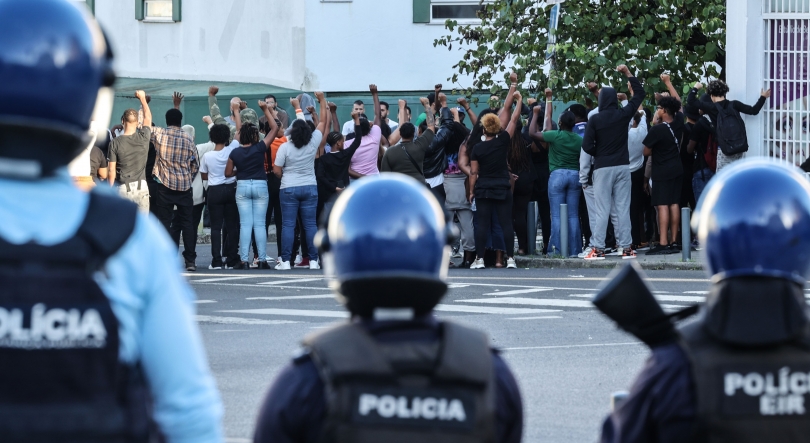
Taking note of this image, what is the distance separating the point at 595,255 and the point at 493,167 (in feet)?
5.81

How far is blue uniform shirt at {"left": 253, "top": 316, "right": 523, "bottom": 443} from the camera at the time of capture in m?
2.60

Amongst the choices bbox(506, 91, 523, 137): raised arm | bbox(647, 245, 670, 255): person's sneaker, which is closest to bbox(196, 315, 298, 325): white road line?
bbox(506, 91, 523, 137): raised arm

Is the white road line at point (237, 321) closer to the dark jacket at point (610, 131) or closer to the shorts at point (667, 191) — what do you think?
→ the dark jacket at point (610, 131)

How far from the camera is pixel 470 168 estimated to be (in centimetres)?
1638

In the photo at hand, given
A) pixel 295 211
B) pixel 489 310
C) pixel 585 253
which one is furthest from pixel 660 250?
pixel 489 310

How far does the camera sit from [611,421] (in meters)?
2.85

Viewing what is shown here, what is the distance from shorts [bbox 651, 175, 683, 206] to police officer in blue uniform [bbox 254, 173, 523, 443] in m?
14.0

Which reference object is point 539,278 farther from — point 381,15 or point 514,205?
point 381,15

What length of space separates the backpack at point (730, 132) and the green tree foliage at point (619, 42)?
2.72 metres

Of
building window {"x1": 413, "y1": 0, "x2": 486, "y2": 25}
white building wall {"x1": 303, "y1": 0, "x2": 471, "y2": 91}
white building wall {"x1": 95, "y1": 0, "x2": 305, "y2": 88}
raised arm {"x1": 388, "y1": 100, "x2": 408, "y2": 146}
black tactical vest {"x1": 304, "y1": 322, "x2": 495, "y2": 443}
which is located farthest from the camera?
white building wall {"x1": 95, "y1": 0, "x2": 305, "y2": 88}

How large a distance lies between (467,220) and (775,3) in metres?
4.96

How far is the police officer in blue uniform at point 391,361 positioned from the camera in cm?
256

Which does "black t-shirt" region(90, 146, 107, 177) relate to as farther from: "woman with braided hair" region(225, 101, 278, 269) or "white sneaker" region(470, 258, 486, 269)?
"white sneaker" region(470, 258, 486, 269)

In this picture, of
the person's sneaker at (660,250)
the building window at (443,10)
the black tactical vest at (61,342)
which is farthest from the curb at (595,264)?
the black tactical vest at (61,342)
